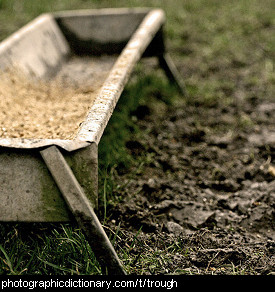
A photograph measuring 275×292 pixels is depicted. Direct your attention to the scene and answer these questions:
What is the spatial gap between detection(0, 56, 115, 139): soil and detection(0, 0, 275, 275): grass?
336mm

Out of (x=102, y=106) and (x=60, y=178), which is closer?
(x=60, y=178)

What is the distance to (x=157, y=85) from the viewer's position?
384 centimetres

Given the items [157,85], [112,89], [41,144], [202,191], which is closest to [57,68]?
[157,85]

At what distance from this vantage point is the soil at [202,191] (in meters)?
2.02

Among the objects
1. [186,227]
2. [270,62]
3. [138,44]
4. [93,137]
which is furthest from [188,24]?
[93,137]

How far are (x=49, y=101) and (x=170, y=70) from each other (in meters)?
1.31

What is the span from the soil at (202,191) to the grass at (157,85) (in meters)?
0.05

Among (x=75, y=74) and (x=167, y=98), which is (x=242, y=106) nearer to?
(x=167, y=98)

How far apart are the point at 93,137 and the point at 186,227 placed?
881 mm

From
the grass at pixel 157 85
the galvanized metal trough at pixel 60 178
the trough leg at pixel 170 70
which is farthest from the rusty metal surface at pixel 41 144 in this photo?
the trough leg at pixel 170 70

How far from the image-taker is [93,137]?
5.46 ft

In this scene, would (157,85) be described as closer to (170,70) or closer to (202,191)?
(170,70)

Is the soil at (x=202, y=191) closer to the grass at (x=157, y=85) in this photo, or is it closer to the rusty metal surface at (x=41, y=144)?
the grass at (x=157, y=85)

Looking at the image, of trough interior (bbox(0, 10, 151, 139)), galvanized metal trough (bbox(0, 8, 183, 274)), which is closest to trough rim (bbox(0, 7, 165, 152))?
galvanized metal trough (bbox(0, 8, 183, 274))
